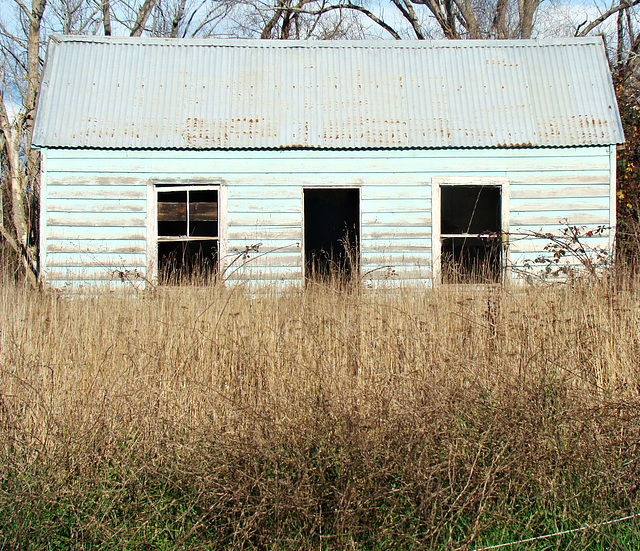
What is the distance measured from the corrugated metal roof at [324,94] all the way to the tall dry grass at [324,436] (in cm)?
473

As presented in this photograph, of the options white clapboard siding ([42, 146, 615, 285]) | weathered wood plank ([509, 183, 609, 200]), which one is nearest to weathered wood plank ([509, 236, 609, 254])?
white clapboard siding ([42, 146, 615, 285])

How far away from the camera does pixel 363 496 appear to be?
10.9 feet

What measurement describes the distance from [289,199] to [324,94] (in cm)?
184

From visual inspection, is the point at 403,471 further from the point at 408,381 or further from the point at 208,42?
the point at 208,42

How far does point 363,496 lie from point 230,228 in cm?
679

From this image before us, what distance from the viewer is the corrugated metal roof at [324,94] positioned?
9727mm

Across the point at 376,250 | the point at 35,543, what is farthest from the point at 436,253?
the point at 35,543

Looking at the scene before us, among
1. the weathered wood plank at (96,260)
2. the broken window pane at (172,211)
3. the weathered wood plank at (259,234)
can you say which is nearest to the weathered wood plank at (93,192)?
the broken window pane at (172,211)

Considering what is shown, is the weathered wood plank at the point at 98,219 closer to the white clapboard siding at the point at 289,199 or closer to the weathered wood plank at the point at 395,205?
the white clapboard siding at the point at 289,199

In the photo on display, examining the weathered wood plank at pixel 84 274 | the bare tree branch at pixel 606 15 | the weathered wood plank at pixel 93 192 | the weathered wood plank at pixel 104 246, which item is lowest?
the weathered wood plank at pixel 84 274

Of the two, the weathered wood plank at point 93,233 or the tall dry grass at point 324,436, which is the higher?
the weathered wood plank at point 93,233

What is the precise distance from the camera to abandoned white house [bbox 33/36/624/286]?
31.5ft

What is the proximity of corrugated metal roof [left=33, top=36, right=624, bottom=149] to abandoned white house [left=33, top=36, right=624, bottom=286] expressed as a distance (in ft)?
0.09

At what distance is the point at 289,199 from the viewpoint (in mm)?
9750
